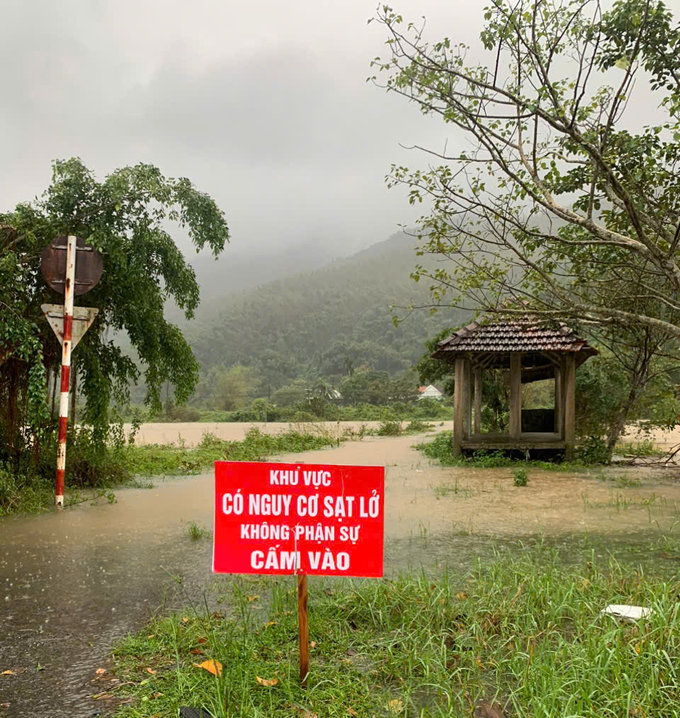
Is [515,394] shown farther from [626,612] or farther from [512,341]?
[626,612]

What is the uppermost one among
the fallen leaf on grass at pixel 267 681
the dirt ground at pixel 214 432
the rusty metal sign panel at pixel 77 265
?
the rusty metal sign panel at pixel 77 265

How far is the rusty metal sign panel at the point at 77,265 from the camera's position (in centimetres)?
849

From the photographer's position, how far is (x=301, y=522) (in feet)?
11.5

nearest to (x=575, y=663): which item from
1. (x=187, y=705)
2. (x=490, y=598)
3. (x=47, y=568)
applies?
(x=490, y=598)

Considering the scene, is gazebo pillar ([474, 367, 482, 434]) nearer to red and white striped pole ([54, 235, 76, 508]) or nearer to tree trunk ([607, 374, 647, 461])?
tree trunk ([607, 374, 647, 461])

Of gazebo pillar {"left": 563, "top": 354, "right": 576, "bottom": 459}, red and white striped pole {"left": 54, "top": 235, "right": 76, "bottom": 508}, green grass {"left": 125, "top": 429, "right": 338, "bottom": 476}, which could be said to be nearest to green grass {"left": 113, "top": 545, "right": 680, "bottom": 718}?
red and white striped pole {"left": 54, "top": 235, "right": 76, "bottom": 508}

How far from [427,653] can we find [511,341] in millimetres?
11884

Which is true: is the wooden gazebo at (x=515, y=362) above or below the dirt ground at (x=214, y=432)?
above

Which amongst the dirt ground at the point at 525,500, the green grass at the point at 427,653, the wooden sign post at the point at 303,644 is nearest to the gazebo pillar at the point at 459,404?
the dirt ground at the point at 525,500

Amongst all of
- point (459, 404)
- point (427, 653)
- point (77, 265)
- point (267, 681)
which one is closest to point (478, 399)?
point (459, 404)

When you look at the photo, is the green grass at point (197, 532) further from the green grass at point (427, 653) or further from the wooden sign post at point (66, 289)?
the green grass at point (427, 653)

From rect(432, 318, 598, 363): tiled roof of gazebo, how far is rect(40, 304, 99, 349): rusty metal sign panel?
835cm

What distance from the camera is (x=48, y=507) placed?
860 centimetres

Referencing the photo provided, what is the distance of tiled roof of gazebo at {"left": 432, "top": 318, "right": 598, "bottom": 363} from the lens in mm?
14250
